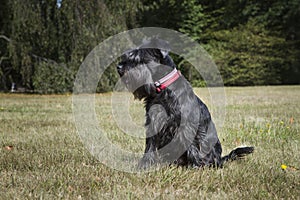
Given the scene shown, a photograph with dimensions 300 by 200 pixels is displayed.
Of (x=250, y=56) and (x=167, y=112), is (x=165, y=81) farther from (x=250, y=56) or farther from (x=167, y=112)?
(x=250, y=56)

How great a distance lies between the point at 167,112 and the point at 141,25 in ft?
78.5

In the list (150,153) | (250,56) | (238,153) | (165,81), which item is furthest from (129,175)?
(250,56)

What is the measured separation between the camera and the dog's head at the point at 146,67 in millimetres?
3336

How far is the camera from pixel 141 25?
26516 millimetres

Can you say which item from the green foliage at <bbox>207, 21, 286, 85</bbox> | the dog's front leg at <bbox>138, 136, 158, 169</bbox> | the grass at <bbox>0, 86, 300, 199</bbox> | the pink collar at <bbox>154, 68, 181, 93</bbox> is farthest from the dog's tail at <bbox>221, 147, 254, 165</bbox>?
the green foliage at <bbox>207, 21, 286, 85</bbox>

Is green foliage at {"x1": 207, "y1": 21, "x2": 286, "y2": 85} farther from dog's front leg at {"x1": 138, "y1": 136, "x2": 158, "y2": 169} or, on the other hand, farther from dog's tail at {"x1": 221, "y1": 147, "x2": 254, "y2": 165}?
dog's front leg at {"x1": 138, "y1": 136, "x2": 158, "y2": 169}

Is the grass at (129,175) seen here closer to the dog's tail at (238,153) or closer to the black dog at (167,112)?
the dog's tail at (238,153)

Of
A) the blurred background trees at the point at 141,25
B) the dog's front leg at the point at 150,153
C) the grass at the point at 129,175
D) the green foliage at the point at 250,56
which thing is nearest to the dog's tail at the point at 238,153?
the grass at the point at 129,175

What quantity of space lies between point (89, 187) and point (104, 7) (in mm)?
11554

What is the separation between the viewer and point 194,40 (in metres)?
26.2

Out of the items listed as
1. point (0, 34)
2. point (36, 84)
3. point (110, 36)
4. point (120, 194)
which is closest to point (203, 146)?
point (120, 194)

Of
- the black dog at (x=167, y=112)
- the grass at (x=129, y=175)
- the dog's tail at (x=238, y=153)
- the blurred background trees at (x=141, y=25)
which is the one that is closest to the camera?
the grass at (x=129, y=175)

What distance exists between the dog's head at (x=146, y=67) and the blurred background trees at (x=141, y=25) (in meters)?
10.2

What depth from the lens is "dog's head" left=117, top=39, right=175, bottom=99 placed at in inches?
131
